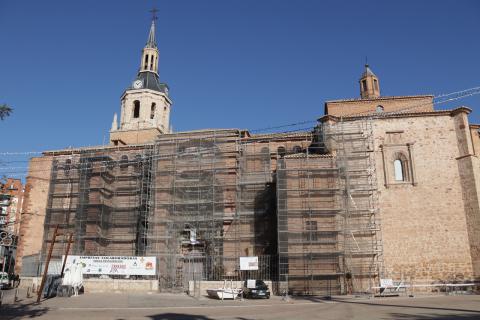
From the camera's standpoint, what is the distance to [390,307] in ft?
52.9

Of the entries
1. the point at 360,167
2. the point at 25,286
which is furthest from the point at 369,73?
the point at 25,286

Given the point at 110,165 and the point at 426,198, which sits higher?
the point at 110,165

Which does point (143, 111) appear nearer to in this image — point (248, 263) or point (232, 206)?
point (232, 206)

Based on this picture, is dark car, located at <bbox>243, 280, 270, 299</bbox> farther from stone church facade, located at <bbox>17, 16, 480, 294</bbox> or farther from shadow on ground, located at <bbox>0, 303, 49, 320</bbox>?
shadow on ground, located at <bbox>0, 303, 49, 320</bbox>

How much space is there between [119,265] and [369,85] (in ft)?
83.0

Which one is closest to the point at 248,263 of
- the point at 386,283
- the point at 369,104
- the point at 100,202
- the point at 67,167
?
the point at 386,283

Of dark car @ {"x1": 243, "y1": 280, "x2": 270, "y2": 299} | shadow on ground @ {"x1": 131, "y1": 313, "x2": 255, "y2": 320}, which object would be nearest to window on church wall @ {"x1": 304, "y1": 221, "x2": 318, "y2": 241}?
dark car @ {"x1": 243, "y1": 280, "x2": 270, "y2": 299}

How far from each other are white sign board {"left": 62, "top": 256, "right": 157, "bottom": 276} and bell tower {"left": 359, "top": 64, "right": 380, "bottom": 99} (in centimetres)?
2307

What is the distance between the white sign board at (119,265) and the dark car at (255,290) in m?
6.19

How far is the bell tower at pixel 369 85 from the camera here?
36250 millimetres

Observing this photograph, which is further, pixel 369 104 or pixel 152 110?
pixel 152 110

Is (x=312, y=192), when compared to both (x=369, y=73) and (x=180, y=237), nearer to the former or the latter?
(x=180, y=237)

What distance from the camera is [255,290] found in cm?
2125

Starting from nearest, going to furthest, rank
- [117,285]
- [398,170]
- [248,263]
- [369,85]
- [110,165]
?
[248,263] < [117,285] < [398,170] < [110,165] < [369,85]
